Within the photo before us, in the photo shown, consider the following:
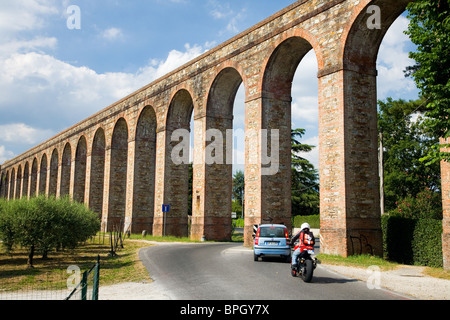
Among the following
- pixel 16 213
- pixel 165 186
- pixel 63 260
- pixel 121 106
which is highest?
pixel 121 106

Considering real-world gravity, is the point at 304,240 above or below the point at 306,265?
above

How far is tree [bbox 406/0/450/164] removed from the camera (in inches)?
405

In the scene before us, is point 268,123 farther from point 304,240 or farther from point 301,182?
point 301,182

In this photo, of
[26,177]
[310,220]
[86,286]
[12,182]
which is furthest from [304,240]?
[12,182]

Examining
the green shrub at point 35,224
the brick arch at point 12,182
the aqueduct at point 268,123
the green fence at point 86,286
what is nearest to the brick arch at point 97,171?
the aqueduct at point 268,123

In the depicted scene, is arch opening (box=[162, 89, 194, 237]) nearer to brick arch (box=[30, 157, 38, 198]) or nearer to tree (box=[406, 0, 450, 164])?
tree (box=[406, 0, 450, 164])

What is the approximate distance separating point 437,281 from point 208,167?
16.5 metres

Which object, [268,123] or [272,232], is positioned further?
[268,123]

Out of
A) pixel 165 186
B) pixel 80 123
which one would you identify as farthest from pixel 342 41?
pixel 80 123

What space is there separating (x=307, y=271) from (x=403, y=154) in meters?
33.8

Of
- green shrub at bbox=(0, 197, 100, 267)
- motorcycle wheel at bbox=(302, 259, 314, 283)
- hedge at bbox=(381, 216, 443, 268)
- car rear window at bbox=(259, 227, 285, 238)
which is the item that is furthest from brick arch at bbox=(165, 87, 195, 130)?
motorcycle wheel at bbox=(302, 259, 314, 283)

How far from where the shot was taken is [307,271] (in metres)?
10.2

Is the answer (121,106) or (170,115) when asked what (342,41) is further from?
(121,106)
